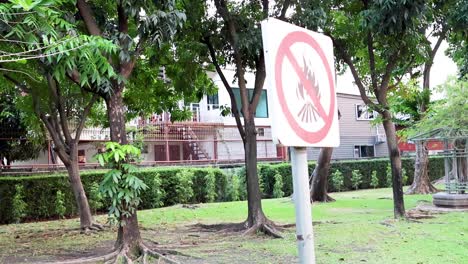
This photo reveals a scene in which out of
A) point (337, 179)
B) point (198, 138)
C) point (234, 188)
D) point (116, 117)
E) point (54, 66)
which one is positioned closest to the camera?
point (54, 66)

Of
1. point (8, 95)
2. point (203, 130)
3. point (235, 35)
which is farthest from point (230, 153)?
point (235, 35)

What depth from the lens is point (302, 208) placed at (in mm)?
2268

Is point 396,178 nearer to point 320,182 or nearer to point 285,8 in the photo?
point 285,8

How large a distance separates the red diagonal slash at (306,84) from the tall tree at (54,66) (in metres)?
2.50

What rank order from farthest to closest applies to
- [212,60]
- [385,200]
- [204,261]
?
1. [385,200]
2. [212,60]
3. [204,261]

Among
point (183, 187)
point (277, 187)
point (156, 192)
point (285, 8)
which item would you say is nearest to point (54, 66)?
point (285, 8)

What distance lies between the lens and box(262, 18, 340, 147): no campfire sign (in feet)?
7.04

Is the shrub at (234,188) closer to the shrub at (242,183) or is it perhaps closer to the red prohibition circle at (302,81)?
the shrub at (242,183)

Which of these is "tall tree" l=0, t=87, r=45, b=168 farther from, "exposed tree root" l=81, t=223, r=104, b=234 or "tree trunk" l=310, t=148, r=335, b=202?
"tree trunk" l=310, t=148, r=335, b=202

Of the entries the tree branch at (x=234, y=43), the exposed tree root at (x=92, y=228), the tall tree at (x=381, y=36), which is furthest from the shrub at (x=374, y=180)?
the exposed tree root at (x=92, y=228)

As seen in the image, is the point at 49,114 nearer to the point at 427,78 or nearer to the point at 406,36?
the point at 406,36

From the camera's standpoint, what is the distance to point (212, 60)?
12.4m

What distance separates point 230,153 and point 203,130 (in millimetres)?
Result: 2140

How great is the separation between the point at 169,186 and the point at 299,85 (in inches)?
685
